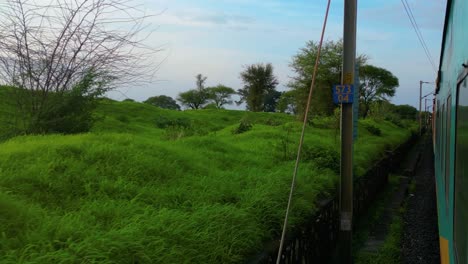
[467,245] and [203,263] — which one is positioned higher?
[467,245]

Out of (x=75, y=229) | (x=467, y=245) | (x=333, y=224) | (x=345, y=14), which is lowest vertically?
(x=333, y=224)

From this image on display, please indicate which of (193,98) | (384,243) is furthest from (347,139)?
(193,98)

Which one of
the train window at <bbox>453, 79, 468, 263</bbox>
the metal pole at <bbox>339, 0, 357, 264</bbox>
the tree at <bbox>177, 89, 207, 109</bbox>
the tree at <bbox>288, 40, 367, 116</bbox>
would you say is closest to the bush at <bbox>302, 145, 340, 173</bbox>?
the metal pole at <bbox>339, 0, 357, 264</bbox>

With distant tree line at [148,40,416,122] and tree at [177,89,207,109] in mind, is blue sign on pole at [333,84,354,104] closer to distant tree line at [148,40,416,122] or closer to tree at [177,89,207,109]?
distant tree line at [148,40,416,122]

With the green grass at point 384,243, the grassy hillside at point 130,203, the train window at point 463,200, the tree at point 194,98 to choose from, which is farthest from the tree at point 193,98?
the train window at point 463,200

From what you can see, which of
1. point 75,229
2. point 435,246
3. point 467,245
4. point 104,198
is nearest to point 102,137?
point 104,198

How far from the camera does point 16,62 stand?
6.03 meters

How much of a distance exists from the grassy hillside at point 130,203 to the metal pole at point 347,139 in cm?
47

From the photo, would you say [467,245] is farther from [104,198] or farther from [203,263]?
[104,198]

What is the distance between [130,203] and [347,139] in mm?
3558

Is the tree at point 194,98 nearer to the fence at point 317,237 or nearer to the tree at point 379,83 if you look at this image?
the tree at point 379,83

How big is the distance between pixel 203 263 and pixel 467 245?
178 centimetres

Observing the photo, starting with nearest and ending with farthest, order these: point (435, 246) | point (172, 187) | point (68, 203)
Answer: point (68, 203) < point (172, 187) < point (435, 246)

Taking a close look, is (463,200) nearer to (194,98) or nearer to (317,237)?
(317,237)
